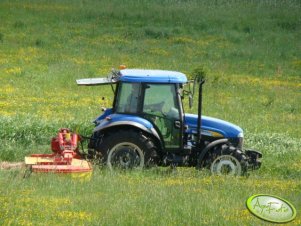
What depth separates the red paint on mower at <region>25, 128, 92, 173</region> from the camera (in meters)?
12.7

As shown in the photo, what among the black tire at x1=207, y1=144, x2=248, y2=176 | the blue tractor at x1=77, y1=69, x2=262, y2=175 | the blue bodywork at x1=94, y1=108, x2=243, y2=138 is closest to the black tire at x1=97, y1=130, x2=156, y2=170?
the blue tractor at x1=77, y1=69, x2=262, y2=175

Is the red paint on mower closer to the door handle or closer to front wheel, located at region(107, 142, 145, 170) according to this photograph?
front wheel, located at region(107, 142, 145, 170)

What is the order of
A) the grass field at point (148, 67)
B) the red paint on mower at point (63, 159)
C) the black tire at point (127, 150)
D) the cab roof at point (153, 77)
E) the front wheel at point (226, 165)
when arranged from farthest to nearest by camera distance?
the cab roof at point (153, 77), the front wheel at point (226, 165), the black tire at point (127, 150), the red paint on mower at point (63, 159), the grass field at point (148, 67)

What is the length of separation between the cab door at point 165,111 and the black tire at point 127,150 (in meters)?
0.42

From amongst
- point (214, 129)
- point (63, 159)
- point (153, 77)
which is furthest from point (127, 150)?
point (214, 129)

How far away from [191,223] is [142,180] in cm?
279

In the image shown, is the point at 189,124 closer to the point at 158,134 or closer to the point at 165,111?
the point at 165,111

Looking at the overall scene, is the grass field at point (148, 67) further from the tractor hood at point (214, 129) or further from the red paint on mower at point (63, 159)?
the tractor hood at point (214, 129)

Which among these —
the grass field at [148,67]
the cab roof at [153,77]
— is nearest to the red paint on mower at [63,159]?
the grass field at [148,67]

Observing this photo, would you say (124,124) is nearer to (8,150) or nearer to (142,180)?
(142,180)

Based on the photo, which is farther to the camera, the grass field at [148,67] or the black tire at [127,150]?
the black tire at [127,150]

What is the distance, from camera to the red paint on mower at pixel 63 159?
12.7 metres

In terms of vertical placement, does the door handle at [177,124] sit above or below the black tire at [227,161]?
above

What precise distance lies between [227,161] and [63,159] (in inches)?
109
